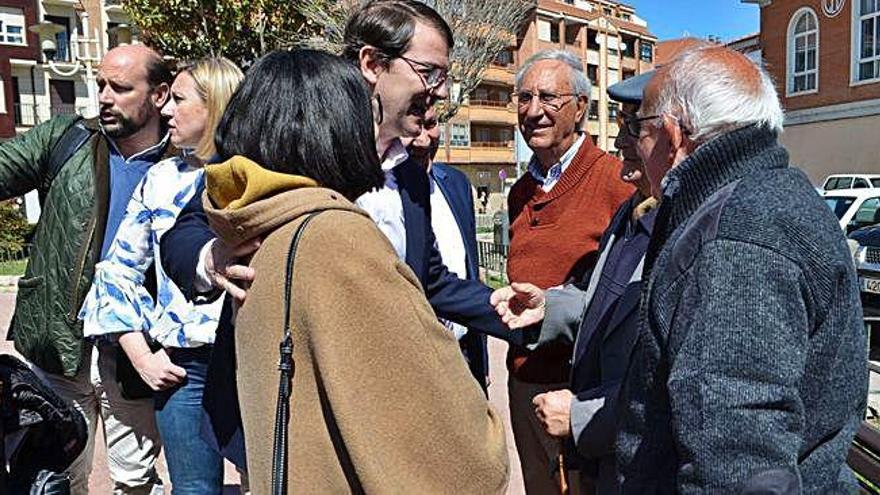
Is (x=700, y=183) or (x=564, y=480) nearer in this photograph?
(x=700, y=183)

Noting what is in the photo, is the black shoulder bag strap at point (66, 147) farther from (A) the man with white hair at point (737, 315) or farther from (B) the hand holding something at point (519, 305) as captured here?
(A) the man with white hair at point (737, 315)

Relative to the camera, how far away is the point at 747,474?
1.49 meters

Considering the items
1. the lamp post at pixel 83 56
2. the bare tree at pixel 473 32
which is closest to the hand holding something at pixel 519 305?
the bare tree at pixel 473 32

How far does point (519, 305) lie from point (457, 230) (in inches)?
15.7

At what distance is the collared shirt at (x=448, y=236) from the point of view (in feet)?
9.54

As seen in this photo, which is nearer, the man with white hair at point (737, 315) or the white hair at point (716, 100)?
the man with white hair at point (737, 315)

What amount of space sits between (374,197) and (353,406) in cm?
119

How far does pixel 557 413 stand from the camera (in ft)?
7.72

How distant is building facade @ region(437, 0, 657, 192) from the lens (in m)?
53.2

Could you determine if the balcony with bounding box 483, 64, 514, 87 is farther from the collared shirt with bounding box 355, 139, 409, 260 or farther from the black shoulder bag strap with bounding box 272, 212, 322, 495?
the black shoulder bag strap with bounding box 272, 212, 322, 495

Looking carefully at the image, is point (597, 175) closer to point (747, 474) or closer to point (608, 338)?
point (608, 338)

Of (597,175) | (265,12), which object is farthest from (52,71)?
(597,175)

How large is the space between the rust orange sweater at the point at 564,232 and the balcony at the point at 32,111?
4082cm

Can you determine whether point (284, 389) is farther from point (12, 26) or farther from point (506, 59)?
point (506, 59)
